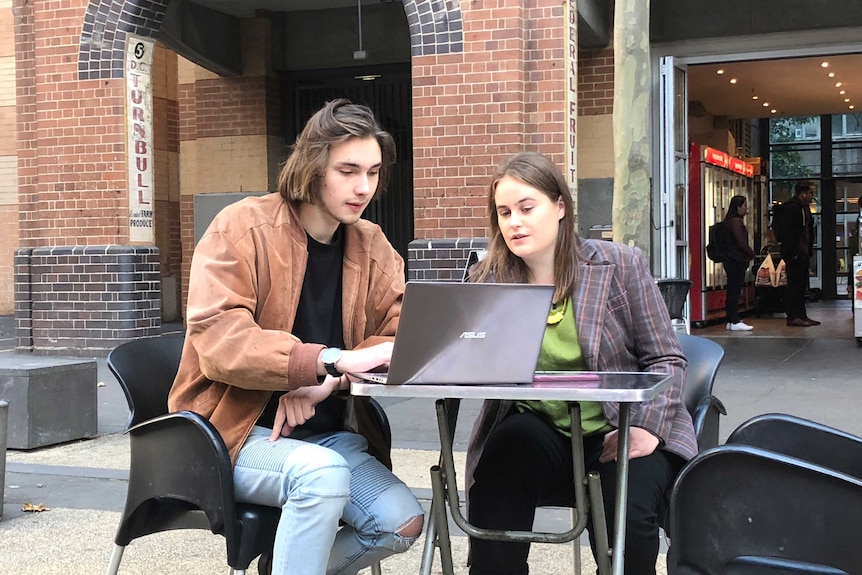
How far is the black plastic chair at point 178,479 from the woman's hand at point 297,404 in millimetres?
204

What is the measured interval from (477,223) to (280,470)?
6.65m

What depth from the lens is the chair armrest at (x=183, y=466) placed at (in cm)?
269

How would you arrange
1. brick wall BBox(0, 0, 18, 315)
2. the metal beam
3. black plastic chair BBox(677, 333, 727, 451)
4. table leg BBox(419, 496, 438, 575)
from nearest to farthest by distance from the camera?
table leg BBox(419, 496, 438, 575) < black plastic chair BBox(677, 333, 727, 451) < the metal beam < brick wall BBox(0, 0, 18, 315)

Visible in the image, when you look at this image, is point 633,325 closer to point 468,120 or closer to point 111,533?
point 111,533

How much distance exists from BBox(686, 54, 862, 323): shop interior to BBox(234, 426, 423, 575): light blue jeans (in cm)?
1047

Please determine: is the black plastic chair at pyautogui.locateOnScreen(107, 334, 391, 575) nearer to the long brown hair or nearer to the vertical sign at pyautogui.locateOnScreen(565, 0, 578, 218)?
the long brown hair

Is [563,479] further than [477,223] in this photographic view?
No

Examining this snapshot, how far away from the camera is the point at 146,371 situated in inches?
129

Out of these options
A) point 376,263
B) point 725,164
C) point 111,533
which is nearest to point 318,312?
point 376,263

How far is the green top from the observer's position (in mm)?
2998

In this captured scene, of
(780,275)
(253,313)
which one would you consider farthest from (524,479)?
(780,275)

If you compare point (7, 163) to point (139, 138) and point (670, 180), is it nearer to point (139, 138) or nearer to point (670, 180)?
point (139, 138)

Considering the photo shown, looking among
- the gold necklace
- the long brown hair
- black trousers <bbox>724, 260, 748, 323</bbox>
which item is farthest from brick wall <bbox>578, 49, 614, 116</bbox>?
the gold necklace

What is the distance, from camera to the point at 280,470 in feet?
8.83
